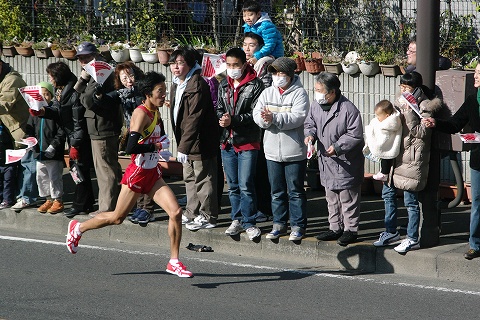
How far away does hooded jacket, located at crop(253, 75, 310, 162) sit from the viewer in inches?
394

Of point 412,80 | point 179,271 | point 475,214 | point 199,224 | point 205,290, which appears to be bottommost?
point 205,290

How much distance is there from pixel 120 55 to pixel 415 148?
22.5ft

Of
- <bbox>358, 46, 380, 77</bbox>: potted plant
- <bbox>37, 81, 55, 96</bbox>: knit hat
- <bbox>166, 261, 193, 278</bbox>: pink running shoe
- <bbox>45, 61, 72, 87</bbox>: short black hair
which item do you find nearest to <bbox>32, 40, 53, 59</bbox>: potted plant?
<bbox>37, 81, 55, 96</bbox>: knit hat

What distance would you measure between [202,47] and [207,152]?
15.5ft

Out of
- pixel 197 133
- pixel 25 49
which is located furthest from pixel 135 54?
pixel 197 133

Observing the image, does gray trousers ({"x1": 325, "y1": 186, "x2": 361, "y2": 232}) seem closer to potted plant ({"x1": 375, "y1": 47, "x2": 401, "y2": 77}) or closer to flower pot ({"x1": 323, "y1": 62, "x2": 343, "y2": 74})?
potted plant ({"x1": 375, "y1": 47, "x2": 401, "y2": 77})

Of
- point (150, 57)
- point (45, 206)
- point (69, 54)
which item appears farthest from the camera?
point (69, 54)

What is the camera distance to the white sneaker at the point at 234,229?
10392 mm

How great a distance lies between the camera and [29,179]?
1198 cm

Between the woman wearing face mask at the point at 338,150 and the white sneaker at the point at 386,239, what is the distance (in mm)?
263

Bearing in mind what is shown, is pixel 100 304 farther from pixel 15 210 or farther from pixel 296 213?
pixel 15 210

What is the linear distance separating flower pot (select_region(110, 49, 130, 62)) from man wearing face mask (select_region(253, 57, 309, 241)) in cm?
543

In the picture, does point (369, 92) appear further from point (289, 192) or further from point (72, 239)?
point (72, 239)

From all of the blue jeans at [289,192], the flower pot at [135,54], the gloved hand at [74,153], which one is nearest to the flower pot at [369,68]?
→ the blue jeans at [289,192]
